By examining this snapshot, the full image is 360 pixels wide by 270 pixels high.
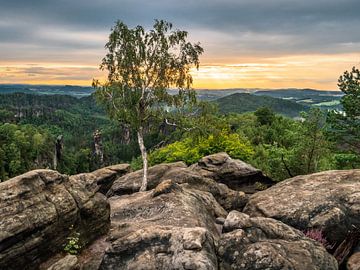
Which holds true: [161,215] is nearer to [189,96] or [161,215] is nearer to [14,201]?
[14,201]

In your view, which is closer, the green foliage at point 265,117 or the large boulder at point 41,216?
the large boulder at point 41,216

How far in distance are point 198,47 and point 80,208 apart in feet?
83.5

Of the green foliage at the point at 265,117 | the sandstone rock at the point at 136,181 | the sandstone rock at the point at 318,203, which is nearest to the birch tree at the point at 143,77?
the sandstone rock at the point at 136,181

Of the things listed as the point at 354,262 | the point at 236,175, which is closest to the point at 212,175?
the point at 236,175

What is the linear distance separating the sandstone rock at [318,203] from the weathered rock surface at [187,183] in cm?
346

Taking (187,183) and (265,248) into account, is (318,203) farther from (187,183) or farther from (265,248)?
(187,183)

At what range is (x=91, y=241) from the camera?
1833 centimetres

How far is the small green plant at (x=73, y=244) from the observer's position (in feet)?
53.8

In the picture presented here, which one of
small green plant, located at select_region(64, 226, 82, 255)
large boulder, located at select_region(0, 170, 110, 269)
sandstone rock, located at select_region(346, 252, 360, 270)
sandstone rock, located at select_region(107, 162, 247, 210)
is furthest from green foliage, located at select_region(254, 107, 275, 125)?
small green plant, located at select_region(64, 226, 82, 255)

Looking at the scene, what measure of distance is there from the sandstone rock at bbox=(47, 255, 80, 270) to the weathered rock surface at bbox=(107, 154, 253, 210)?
15951mm

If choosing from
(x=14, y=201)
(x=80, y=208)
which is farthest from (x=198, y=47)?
(x=14, y=201)

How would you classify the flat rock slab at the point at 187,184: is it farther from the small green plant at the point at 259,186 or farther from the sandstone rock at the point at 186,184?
the small green plant at the point at 259,186

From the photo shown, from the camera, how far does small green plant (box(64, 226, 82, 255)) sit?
16.4 m

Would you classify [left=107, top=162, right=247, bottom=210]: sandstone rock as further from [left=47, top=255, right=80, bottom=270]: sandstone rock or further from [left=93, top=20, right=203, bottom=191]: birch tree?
[left=47, top=255, right=80, bottom=270]: sandstone rock
